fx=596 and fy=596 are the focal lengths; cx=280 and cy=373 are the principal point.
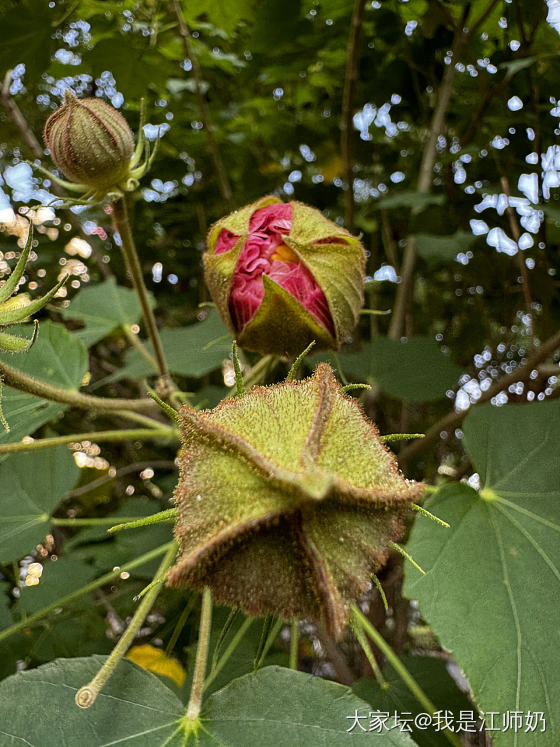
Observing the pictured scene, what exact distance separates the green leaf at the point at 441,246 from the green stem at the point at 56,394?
78 cm

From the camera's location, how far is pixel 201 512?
1.59 ft

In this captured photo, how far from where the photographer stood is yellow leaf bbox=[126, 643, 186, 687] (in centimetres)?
128

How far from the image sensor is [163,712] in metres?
0.66

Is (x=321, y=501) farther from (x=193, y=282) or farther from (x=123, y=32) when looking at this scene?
(x=193, y=282)

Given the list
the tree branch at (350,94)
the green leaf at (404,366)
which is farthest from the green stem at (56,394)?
the tree branch at (350,94)

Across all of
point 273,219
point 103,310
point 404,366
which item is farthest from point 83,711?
point 103,310

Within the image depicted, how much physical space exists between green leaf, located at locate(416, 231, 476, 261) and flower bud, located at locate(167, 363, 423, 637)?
0.97 m

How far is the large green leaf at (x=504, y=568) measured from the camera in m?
0.67

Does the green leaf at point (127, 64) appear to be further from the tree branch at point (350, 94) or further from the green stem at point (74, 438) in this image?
the green stem at point (74, 438)

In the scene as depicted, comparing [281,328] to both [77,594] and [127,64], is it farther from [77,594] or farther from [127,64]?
[127,64]

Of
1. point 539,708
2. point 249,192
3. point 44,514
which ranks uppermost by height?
point 249,192

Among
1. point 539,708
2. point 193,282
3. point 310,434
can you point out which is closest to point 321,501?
point 310,434

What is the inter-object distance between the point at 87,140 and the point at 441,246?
0.89 m

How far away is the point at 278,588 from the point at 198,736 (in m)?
0.29
